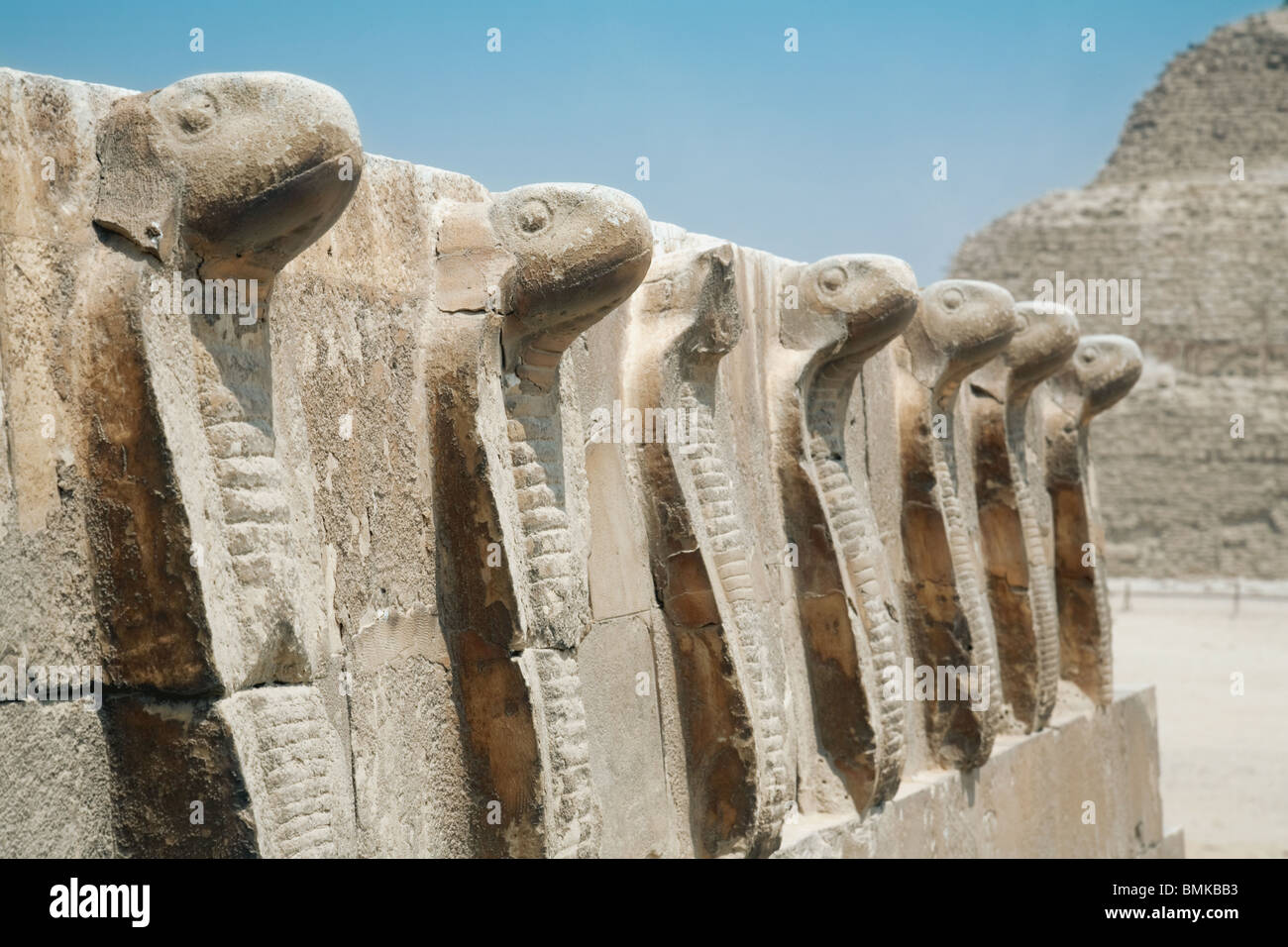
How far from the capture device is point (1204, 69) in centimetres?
5944

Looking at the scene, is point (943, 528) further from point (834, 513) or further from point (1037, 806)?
point (1037, 806)

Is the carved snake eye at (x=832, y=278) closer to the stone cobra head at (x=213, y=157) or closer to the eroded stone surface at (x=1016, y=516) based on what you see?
the eroded stone surface at (x=1016, y=516)

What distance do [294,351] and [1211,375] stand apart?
149 ft

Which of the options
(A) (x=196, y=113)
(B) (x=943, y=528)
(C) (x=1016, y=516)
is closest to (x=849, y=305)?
(B) (x=943, y=528)

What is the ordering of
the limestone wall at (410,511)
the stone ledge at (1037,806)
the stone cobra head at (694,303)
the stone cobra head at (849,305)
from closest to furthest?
the limestone wall at (410,511)
the stone cobra head at (694,303)
the stone cobra head at (849,305)
the stone ledge at (1037,806)

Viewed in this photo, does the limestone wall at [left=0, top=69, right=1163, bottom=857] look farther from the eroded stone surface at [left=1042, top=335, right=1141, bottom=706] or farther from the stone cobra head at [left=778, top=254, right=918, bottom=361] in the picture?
the eroded stone surface at [left=1042, top=335, right=1141, bottom=706]

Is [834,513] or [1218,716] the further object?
[1218,716]

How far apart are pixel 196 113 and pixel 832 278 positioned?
3.21 metres

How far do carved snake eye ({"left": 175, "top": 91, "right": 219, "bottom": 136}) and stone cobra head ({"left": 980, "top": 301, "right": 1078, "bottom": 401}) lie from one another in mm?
5086

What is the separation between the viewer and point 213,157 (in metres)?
3.12

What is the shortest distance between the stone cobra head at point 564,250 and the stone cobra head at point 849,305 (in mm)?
1878

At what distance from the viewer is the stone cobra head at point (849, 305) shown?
5930 mm

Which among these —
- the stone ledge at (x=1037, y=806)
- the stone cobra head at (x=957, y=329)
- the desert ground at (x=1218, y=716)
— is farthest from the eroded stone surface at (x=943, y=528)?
the desert ground at (x=1218, y=716)

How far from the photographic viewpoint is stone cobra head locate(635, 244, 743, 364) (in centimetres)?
511
